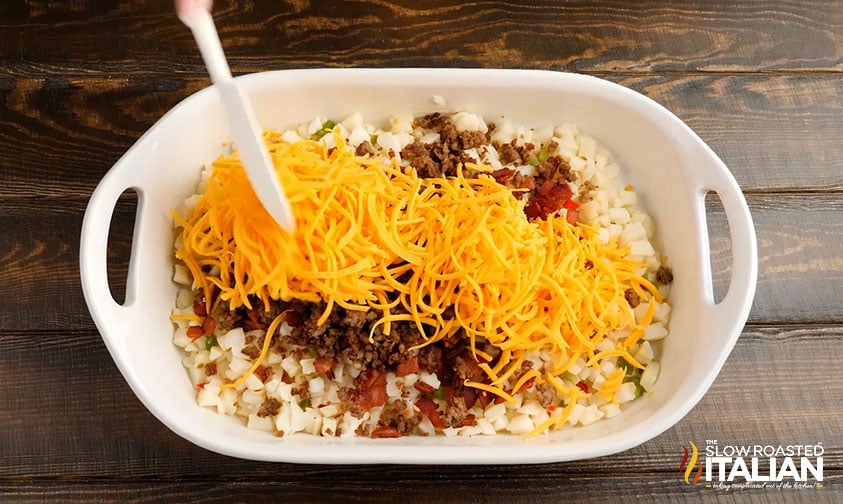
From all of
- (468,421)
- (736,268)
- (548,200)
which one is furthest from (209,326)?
(736,268)

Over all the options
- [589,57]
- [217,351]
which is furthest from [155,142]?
[589,57]

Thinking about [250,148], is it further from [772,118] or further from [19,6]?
[772,118]

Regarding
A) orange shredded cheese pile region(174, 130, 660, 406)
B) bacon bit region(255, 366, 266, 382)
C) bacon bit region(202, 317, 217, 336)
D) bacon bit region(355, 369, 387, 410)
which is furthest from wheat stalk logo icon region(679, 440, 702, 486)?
bacon bit region(202, 317, 217, 336)

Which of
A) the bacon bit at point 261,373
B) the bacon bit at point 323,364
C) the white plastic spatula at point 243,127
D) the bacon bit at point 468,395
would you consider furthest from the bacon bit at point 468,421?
the white plastic spatula at point 243,127

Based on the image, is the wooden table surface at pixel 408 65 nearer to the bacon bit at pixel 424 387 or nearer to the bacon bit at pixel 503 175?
the bacon bit at pixel 424 387

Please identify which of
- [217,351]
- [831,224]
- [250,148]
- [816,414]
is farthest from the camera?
[831,224]

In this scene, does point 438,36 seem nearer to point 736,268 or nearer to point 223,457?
point 736,268
